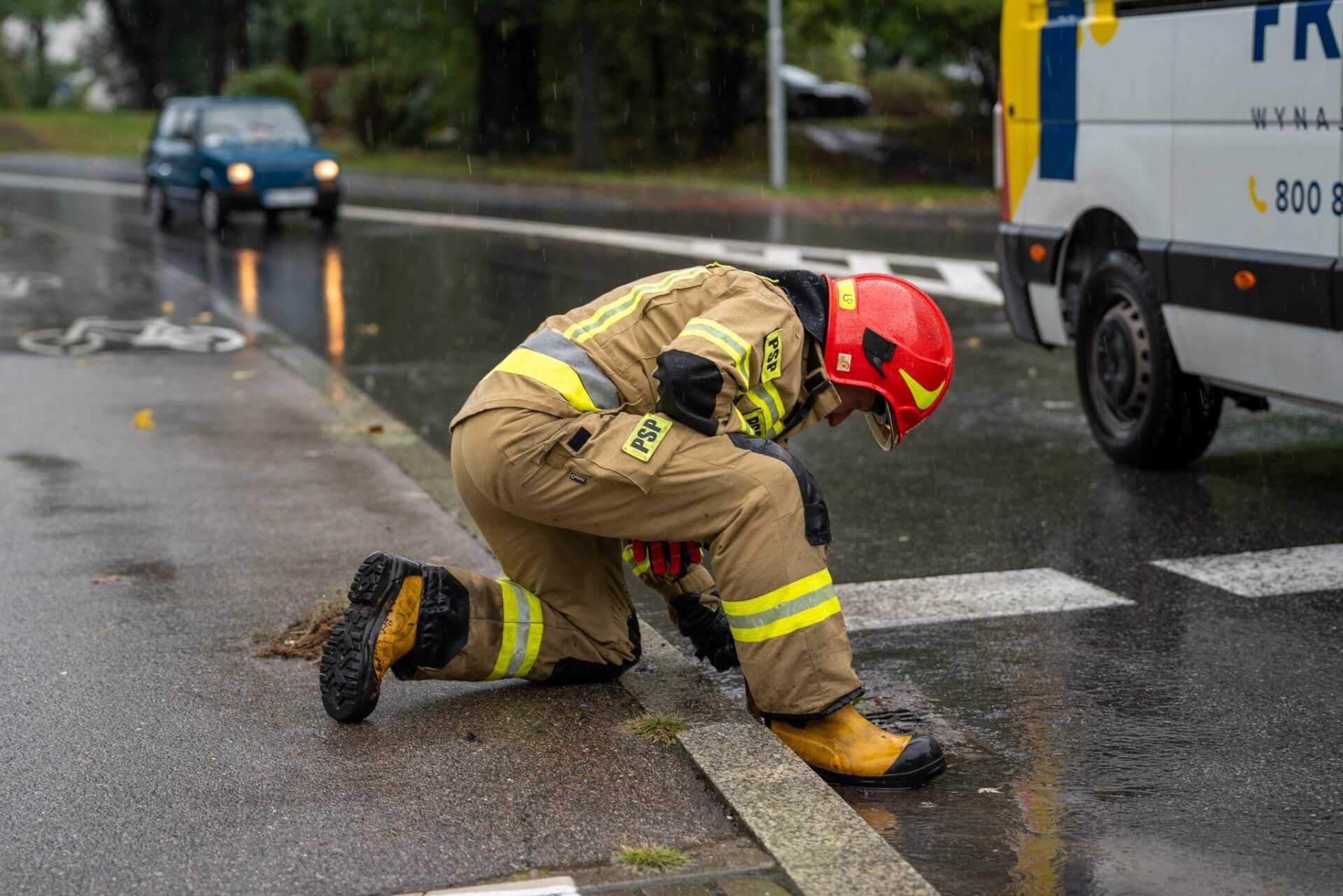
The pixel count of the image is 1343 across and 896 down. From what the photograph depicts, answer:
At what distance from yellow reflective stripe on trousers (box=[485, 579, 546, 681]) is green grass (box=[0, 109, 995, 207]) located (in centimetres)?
1841

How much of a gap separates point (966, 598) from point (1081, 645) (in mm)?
560

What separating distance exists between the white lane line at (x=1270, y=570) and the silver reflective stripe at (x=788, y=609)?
2.01 m

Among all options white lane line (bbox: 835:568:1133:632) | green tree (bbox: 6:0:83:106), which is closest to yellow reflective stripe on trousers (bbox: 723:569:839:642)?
white lane line (bbox: 835:568:1133:632)

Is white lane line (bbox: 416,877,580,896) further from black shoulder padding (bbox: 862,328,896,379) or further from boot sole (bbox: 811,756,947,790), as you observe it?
black shoulder padding (bbox: 862,328,896,379)

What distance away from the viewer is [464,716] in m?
4.26

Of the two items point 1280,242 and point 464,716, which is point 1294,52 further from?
point 464,716

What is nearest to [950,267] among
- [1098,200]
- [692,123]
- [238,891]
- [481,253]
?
[481,253]

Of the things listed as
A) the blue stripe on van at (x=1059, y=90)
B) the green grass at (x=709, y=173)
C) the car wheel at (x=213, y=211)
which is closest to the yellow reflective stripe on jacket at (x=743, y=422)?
the blue stripe on van at (x=1059, y=90)

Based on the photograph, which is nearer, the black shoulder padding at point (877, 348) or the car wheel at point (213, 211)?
the black shoulder padding at point (877, 348)

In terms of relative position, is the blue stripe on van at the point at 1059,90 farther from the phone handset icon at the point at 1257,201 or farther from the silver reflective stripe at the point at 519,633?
the silver reflective stripe at the point at 519,633

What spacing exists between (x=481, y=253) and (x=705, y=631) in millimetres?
12992

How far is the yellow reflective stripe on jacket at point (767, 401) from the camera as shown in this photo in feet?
13.3

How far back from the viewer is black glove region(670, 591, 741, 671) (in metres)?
4.62

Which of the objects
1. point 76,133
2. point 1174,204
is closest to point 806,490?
point 1174,204
